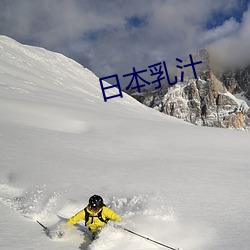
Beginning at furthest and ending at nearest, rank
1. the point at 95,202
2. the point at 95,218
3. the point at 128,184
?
the point at 128,184, the point at 95,218, the point at 95,202

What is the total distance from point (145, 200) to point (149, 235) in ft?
4.54

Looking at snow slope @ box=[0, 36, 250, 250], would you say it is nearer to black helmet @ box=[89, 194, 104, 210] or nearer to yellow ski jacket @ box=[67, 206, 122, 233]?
yellow ski jacket @ box=[67, 206, 122, 233]

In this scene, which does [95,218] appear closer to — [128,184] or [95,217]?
[95,217]

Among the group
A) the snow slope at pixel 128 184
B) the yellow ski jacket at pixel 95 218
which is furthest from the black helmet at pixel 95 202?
the snow slope at pixel 128 184

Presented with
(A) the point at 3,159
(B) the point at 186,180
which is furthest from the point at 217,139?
(A) the point at 3,159

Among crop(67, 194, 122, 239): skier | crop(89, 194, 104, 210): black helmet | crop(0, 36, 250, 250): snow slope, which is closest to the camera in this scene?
crop(0, 36, 250, 250): snow slope

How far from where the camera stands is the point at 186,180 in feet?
26.7

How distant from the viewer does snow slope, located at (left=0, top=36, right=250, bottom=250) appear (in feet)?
17.3

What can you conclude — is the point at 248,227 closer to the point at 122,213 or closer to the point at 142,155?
the point at 122,213

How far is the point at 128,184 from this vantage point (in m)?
7.85

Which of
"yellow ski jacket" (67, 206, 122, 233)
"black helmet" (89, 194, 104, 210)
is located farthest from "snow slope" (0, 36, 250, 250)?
"black helmet" (89, 194, 104, 210)

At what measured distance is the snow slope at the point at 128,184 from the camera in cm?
529

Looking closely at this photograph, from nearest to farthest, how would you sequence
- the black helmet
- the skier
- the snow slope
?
1. the snow slope
2. the black helmet
3. the skier

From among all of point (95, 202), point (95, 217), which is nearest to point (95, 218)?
point (95, 217)
